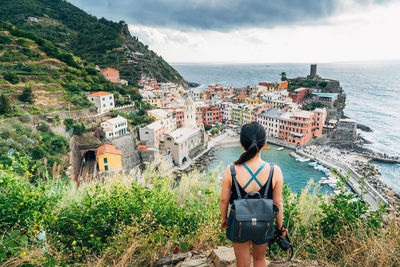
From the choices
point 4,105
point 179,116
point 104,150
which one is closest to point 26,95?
point 4,105

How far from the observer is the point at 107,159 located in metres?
17.3

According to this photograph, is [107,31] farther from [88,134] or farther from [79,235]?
[79,235]

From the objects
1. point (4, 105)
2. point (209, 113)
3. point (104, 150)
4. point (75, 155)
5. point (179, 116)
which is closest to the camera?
point (4, 105)

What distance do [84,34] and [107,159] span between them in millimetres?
52016

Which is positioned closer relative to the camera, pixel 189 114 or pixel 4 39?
pixel 4 39

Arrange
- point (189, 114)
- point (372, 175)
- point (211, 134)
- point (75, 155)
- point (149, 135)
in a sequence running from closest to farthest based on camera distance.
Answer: point (75, 155), point (372, 175), point (149, 135), point (189, 114), point (211, 134)

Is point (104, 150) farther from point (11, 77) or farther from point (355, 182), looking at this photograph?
point (355, 182)

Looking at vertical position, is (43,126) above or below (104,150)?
above

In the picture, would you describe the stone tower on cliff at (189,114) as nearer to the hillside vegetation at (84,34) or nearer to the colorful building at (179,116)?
the colorful building at (179,116)

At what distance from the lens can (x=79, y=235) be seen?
3201mm

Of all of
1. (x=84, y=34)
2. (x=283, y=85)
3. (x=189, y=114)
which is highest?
(x=84, y=34)

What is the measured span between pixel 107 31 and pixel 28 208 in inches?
2598

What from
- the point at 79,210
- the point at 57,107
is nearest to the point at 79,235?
the point at 79,210

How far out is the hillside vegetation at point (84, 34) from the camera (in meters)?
47.5
